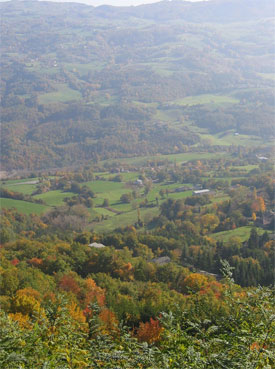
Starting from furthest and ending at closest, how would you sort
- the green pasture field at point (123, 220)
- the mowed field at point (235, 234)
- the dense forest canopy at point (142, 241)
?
the green pasture field at point (123, 220) < the mowed field at point (235, 234) < the dense forest canopy at point (142, 241)

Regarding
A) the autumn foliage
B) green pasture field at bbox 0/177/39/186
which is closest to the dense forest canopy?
the autumn foliage

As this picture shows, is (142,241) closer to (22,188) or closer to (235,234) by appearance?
(235,234)

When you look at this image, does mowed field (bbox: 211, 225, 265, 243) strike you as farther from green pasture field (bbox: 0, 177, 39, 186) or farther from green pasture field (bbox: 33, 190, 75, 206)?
green pasture field (bbox: 0, 177, 39, 186)

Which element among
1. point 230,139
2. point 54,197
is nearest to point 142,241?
point 54,197

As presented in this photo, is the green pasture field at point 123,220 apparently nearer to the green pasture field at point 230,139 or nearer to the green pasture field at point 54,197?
the green pasture field at point 54,197

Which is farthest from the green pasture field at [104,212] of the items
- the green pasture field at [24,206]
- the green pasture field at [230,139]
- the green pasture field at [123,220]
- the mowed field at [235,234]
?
the green pasture field at [230,139]

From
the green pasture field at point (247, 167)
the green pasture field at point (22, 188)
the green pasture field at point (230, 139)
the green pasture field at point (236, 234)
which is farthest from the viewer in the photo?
the green pasture field at point (230, 139)
